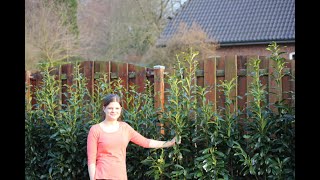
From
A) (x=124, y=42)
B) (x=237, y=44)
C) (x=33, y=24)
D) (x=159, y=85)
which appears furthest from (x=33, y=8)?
(x=159, y=85)

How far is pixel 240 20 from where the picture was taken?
85.5 feet

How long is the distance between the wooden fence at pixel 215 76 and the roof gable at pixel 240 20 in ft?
56.4

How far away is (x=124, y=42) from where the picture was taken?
96.1 ft

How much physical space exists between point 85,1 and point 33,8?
768 cm

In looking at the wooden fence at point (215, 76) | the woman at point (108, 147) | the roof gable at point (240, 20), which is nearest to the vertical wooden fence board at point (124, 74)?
the wooden fence at point (215, 76)

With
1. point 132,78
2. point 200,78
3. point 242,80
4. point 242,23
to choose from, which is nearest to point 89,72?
point 132,78

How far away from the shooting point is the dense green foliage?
5.13 meters

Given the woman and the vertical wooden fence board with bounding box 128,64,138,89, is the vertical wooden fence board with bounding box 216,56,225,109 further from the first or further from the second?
the woman

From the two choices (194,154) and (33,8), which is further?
(33,8)

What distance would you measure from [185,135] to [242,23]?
68.6ft

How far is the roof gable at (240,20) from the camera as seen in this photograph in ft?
80.1

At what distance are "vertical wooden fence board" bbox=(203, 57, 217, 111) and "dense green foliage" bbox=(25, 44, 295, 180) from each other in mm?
263

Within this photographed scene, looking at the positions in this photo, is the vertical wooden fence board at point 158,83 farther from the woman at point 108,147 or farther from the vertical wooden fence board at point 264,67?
the woman at point 108,147
